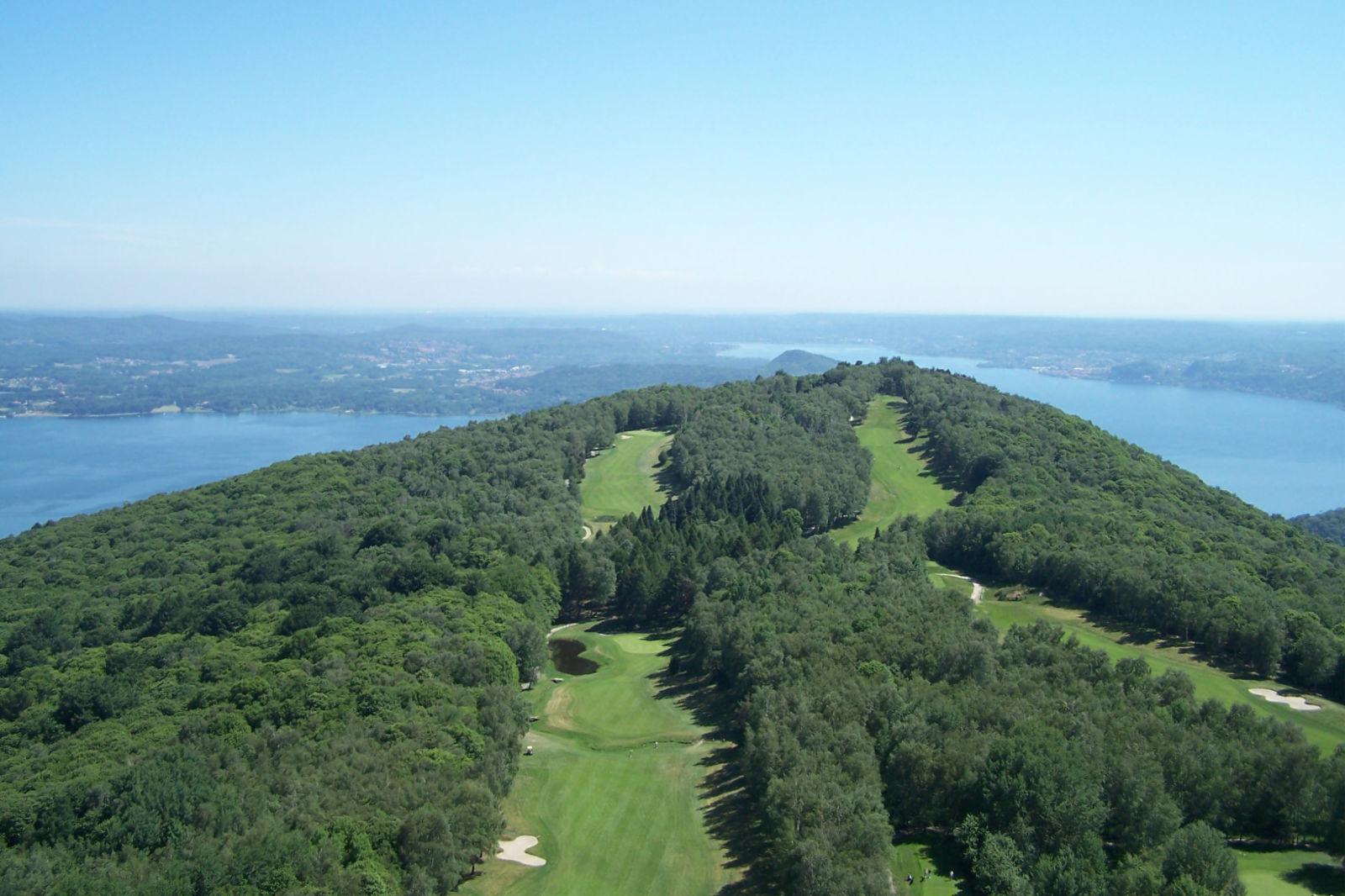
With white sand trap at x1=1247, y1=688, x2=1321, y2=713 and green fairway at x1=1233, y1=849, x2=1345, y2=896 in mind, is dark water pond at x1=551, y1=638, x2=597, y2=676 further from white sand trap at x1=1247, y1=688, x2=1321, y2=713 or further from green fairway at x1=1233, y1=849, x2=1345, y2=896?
white sand trap at x1=1247, y1=688, x2=1321, y2=713

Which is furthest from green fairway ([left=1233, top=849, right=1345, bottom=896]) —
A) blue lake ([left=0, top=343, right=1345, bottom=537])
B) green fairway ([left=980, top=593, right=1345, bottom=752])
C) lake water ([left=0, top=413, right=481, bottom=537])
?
blue lake ([left=0, top=343, right=1345, bottom=537])

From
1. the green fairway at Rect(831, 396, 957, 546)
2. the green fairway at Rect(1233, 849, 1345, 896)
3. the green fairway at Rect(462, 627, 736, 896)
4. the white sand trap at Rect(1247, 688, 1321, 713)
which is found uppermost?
the green fairway at Rect(831, 396, 957, 546)

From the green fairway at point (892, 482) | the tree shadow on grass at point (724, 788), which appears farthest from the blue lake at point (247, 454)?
the tree shadow on grass at point (724, 788)

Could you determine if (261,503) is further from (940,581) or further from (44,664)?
(940,581)

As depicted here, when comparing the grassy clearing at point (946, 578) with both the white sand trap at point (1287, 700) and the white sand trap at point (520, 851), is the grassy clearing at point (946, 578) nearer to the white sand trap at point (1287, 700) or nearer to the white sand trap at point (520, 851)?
the white sand trap at point (1287, 700)

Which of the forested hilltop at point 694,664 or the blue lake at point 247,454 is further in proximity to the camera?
the blue lake at point 247,454

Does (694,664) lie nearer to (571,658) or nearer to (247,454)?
(571,658)
